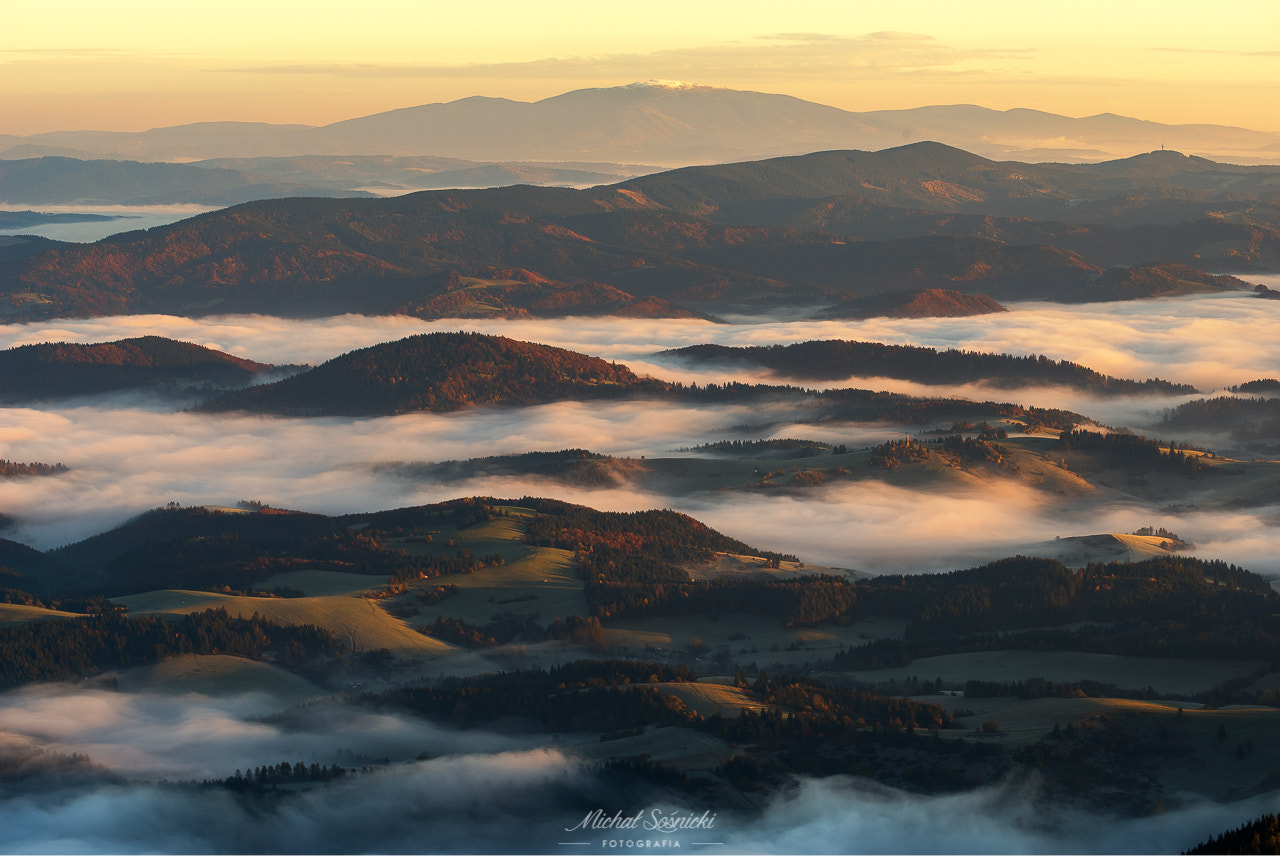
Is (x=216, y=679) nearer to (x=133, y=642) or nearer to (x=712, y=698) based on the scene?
(x=133, y=642)

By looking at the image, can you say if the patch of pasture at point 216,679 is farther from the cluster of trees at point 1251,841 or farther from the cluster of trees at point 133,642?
the cluster of trees at point 1251,841

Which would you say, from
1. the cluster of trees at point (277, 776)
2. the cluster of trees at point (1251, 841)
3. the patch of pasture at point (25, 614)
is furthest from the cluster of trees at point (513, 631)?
the cluster of trees at point (1251, 841)

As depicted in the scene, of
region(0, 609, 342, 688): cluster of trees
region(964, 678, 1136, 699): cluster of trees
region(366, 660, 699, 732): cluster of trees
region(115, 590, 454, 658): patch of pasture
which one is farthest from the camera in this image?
region(115, 590, 454, 658): patch of pasture

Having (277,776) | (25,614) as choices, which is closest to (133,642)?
(25,614)

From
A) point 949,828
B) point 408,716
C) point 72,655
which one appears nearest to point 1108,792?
point 949,828

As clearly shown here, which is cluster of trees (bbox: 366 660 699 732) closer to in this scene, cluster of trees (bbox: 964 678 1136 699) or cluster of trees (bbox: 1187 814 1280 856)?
cluster of trees (bbox: 964 678 1136 699)

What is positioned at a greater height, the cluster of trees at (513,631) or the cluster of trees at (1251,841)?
the cluster of trees at (1251,841)

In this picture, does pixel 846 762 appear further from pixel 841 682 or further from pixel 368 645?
pixel 368 645

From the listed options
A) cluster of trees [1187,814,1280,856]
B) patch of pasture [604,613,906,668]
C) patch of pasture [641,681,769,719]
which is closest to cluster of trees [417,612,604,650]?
patch of pasture [604,613,906,668]
